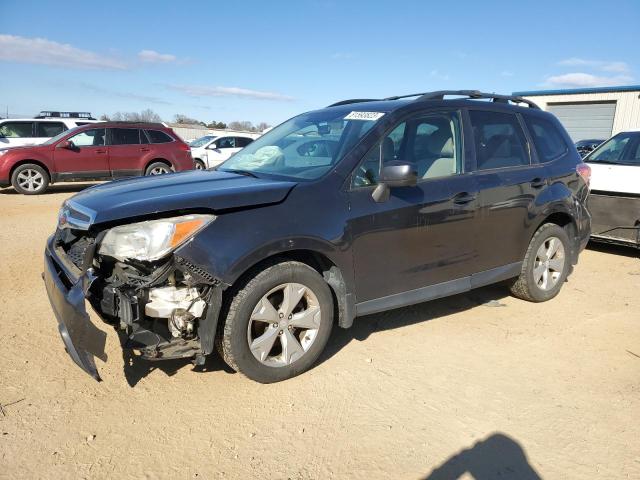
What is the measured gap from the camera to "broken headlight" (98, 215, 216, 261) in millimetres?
2777

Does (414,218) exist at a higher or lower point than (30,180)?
higher

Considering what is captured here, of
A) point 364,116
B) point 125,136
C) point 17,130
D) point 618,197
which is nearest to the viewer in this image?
point 364,116

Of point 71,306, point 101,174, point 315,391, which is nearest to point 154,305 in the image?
point 71,306

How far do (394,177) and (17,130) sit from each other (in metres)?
15.3

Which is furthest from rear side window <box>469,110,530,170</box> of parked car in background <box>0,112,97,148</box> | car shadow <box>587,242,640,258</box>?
parked car in background <box>0,112,97,148</box>

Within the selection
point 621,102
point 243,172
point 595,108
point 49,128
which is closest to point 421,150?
point 243,172

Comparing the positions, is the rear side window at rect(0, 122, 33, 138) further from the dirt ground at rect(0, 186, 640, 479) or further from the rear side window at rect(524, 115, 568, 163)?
the rear side window at rect(524, 115, 568, 163)

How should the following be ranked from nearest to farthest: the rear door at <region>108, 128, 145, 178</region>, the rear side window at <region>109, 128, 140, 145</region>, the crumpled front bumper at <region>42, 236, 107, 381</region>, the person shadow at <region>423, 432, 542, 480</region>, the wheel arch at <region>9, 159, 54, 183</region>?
the person shadow at <region>423, 432, 542, 480</region>, the crumpled front bumper at <region>42, 236, 107, 381</region>, the wheel arch at <region>9, 159, 54, 183</region>, the rear door at <region>108, 128, 145, 178</region>, the rear side window at <region>109, 128, 140, 145</region>

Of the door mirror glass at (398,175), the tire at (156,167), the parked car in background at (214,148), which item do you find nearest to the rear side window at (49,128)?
the parked car in background at (214,148)

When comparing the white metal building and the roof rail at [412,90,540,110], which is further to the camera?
the white metal building

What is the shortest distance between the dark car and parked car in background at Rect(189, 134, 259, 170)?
1339cm

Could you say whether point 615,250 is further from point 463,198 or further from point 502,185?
point 463,198

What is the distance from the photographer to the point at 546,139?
15.9ft

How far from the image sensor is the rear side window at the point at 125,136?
42.5ft
